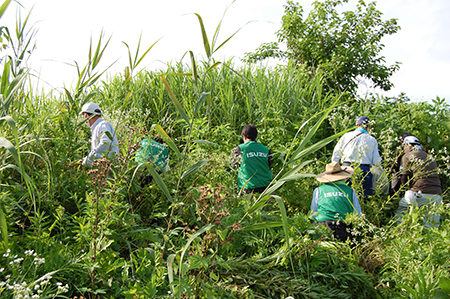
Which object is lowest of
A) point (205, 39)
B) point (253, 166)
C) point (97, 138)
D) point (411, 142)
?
point (253, 166)

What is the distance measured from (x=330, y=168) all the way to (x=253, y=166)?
102 cm

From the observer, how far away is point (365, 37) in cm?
1405

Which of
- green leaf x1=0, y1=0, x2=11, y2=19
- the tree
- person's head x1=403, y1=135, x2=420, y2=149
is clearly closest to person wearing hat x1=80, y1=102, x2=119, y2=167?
green leaf x1=0, y1=0, x2=11, y2=19

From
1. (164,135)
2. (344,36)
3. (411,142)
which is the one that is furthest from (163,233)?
(344,36)

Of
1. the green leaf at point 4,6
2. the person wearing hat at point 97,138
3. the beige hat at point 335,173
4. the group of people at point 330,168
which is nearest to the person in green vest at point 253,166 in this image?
the group of people at point 330,168

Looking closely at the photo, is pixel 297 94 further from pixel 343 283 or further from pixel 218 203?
pixel 218 203

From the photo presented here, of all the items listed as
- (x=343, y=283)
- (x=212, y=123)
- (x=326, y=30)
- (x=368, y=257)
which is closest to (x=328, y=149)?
(x=212, y=123)

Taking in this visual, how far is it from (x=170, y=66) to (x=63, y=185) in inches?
234

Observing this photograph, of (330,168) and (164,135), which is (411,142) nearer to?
(330,168)

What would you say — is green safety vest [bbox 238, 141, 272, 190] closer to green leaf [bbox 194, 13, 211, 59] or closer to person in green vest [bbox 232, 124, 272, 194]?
person in green vest [bbox 232, 124, 272, 194]

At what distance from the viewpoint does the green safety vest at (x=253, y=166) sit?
445cm

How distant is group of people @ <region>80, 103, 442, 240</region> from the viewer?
3.34m

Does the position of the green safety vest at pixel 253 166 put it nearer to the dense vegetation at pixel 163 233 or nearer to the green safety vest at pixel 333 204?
the dense vegetation at pixel 163 233

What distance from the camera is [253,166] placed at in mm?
4453
